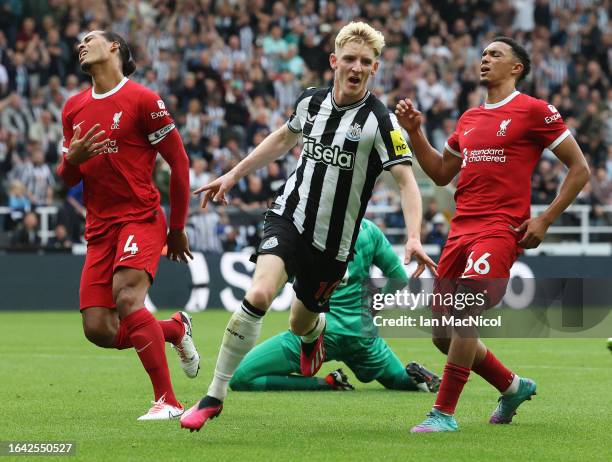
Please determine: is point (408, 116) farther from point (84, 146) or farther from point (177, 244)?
point (84, 146)

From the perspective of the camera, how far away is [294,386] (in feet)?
32.7

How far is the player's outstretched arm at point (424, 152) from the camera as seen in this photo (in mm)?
7492

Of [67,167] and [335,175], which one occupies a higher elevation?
[335,175]

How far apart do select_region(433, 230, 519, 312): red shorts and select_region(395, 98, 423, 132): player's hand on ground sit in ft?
2.57

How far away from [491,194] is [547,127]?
1.80 ft

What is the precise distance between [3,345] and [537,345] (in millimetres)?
6403

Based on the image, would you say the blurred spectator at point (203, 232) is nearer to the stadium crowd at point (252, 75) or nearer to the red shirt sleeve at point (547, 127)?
the stadium crowd at point (252, 75)

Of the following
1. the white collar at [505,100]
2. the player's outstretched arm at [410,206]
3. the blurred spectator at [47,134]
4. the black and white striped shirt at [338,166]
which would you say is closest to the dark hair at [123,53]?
the black and white striped shirt at [338,166]

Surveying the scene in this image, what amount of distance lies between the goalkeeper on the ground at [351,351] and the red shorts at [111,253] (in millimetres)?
2121

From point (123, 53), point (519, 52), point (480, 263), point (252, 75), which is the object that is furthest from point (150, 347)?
point (252, 75)

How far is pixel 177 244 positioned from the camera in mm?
8188

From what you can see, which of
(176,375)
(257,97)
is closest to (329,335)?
(176,375)

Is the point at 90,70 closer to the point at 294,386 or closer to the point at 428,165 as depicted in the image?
the point at 428,165

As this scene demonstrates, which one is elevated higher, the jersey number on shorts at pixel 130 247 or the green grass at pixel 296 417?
the jersey number on shorts at pixel 130 247
